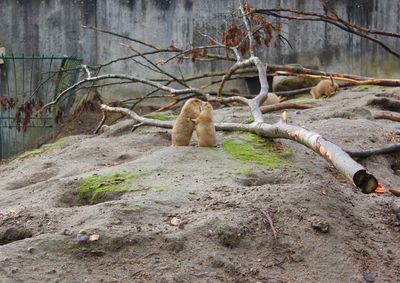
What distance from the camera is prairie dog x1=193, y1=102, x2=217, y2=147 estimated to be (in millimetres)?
5453

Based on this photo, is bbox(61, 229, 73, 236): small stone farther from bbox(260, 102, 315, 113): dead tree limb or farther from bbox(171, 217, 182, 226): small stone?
bbox(260, 102, 315, 113): dead tree limb

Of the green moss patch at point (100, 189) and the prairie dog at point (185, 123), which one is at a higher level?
the prairie dog at point (185, 123)

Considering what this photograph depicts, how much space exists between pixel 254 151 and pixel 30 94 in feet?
19.5

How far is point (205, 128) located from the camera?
5.46m

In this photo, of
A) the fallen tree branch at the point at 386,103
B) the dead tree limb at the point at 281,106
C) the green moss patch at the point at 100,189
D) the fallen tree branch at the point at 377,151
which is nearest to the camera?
the green moss patch at the point at 100,189

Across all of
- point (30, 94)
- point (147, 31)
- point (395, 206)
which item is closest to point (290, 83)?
point (147, 31)

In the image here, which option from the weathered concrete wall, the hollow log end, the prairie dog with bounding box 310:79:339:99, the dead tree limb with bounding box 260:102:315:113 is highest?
the weathered concrete wall

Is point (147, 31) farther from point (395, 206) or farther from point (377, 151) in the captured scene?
point (395, 206)

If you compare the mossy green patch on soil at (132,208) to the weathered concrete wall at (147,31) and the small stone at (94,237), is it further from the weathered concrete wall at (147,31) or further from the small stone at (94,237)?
the weathered concrete wall at (147,31)

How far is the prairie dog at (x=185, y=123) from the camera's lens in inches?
220

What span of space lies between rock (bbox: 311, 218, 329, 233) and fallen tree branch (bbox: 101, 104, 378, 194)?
0.28 m

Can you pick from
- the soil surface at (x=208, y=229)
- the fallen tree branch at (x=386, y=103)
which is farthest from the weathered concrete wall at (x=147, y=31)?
the soil surface at (x=208, y=229)

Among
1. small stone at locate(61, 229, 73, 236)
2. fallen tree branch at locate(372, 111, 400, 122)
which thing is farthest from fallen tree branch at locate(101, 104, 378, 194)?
fallen tree branch at locate(372, 111, 400, 122)

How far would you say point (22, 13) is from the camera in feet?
35.8
